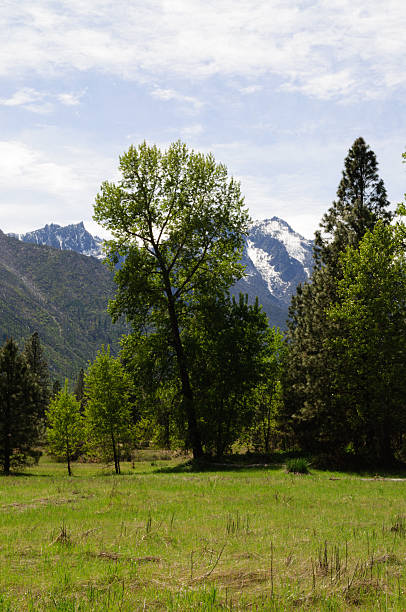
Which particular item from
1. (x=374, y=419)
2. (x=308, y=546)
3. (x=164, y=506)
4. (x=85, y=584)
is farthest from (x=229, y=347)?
(x=85, y=584)

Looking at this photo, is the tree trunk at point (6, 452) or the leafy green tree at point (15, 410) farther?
the leafy green tree at point (15, 410)

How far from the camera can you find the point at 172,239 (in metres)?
28.9

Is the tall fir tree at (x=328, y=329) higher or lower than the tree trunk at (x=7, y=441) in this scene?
higher

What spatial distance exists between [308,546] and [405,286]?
70.6ft

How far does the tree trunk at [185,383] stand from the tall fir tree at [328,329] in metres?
7.57

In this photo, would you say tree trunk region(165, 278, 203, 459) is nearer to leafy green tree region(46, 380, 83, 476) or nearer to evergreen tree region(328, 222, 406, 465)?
evergreen tree region(328, 222, 406, 465)

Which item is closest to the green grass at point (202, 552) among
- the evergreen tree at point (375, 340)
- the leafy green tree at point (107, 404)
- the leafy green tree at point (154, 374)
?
the evergreen tree at point (375, 340)

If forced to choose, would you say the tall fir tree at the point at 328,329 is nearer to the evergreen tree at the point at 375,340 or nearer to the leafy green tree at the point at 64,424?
the evergreen tree at the point at 375,340

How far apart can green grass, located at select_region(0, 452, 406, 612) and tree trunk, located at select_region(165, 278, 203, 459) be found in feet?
42.7

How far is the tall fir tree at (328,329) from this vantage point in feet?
94.1

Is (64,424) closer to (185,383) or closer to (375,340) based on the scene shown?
(185,383)

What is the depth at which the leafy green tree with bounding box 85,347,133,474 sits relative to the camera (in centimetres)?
4022

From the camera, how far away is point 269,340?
41500 mm

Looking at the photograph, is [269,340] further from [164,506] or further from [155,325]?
[164,506]
